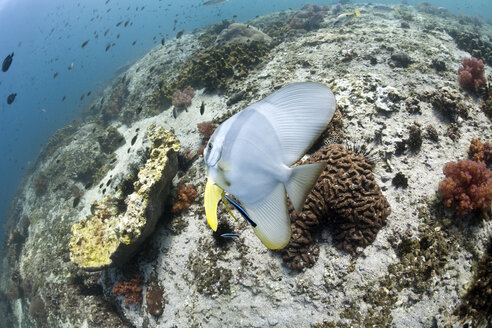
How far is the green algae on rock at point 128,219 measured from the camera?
15.2 ft

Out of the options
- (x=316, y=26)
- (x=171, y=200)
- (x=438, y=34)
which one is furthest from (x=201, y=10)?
(x=171, y=200)

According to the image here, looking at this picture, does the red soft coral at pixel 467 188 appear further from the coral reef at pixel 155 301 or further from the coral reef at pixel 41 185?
the coral reef at pixel 41 185

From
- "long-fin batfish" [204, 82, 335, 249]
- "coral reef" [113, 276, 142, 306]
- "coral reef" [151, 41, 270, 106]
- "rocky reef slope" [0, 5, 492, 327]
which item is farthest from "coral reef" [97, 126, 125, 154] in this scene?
"long-fin batfish" [204, 82, 335, 249]

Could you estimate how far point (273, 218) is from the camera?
1.32 m

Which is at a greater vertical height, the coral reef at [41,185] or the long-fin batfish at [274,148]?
the long-fin batfish at [274,148]

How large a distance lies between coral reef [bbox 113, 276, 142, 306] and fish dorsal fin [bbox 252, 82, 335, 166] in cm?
539

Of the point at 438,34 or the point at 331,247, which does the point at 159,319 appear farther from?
the point at 438,34

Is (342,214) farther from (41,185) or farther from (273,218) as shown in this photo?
(41,185)

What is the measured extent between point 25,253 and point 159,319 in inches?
379

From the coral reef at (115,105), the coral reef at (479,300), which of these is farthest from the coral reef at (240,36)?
the coral reef at (479,300)

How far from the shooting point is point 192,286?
176 inches

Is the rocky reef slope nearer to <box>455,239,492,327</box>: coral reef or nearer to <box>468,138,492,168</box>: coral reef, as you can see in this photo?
<box>455,239,492,327</box>: coral reef

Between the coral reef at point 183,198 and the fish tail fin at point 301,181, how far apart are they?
14.8 ft

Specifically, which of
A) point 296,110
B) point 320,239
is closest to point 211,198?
point 296,110
